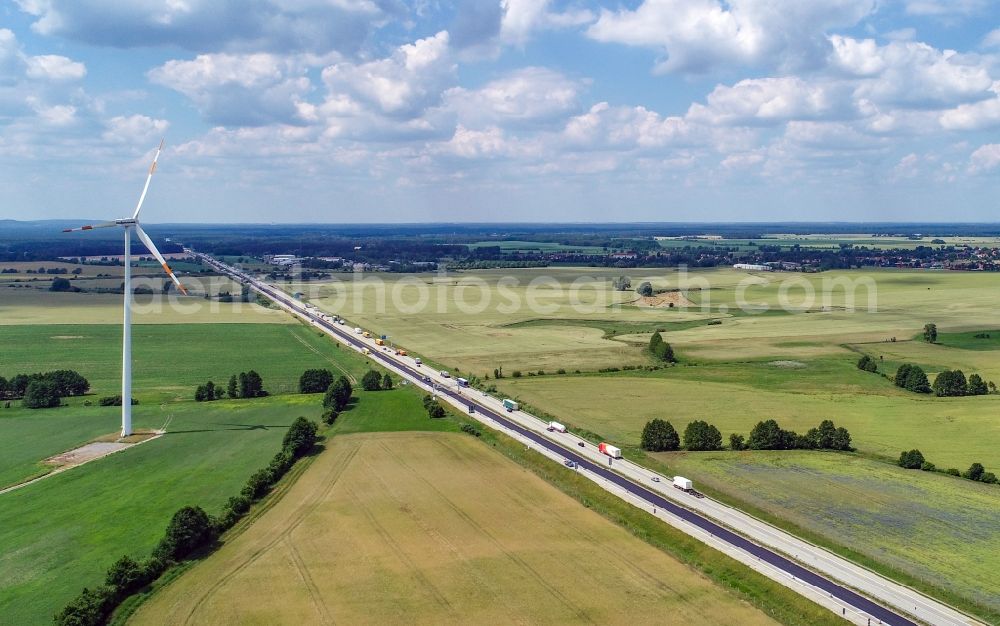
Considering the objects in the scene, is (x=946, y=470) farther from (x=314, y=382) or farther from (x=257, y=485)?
(x=314, y=382)

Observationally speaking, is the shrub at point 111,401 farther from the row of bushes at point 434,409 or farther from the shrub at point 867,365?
the shrub at point 867,365

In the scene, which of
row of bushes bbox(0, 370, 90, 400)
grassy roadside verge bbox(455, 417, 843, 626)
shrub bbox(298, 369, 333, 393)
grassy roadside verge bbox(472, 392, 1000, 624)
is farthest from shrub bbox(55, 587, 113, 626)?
row of bushes bbox(0, 370, 90, 400)

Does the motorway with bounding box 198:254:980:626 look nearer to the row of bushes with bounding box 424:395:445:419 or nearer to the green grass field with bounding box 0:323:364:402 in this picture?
the row of bushes with bounding box 424:395:445:419

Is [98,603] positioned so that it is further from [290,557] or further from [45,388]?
[45,388]

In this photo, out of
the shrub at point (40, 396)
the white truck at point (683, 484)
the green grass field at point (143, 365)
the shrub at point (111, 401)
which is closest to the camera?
the white truck at point (683, 484)

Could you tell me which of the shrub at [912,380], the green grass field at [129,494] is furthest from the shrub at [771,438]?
the shrub at [912,380]

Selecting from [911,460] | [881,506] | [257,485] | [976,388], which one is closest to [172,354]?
[257,485]
